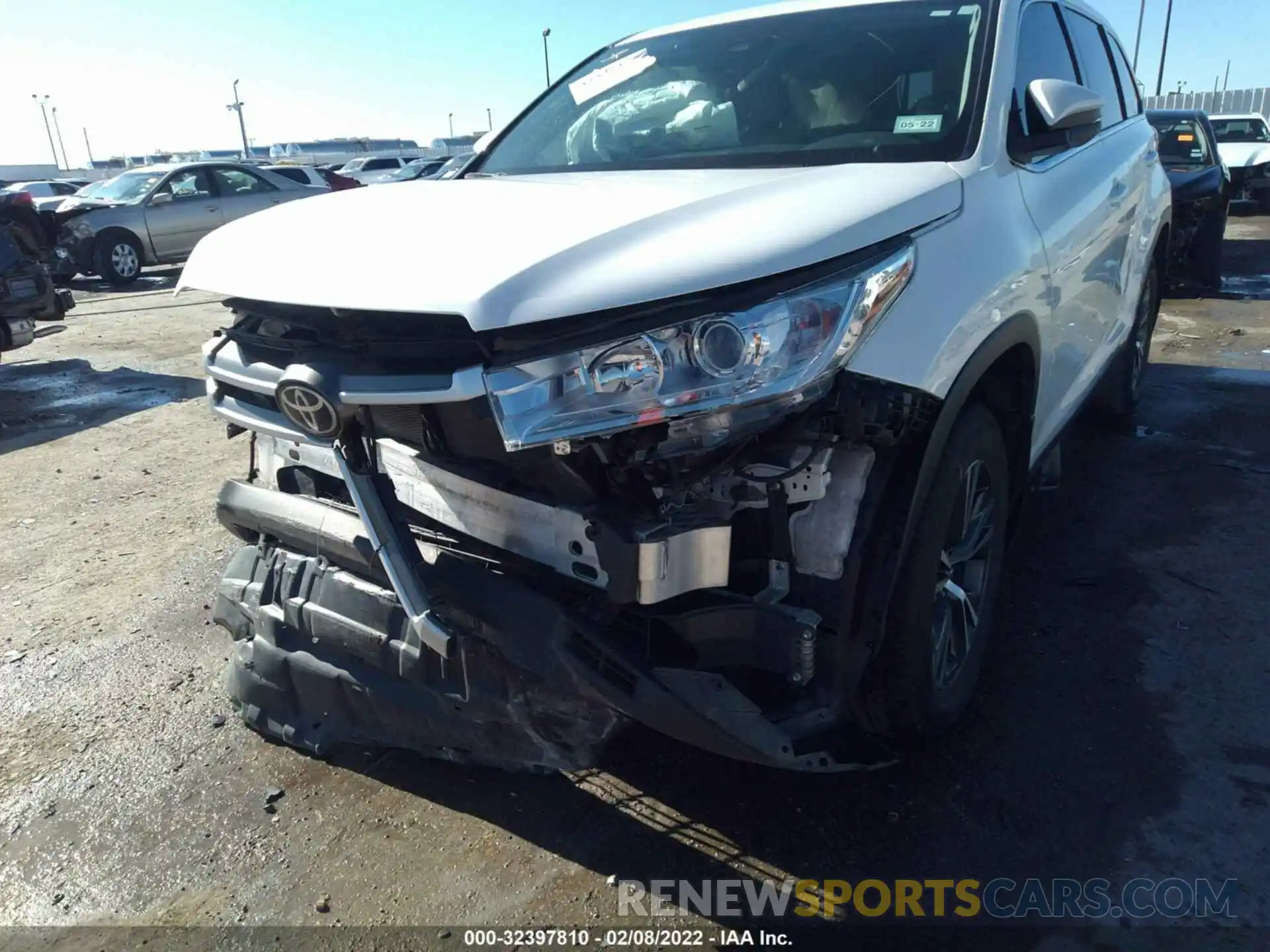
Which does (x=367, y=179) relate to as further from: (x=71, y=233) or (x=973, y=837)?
(x=973, y=837)

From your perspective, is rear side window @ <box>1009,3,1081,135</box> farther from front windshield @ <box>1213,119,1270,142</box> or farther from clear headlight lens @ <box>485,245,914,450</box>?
front windshield @ <box>1213,119,1270,142</box>

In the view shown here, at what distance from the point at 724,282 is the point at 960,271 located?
0.77m

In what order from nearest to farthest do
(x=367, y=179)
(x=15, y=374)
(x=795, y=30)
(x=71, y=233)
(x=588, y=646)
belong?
(x=588, y=646), (x=795, y=30), (x=15, y=374), (x=71, y=233), (x=367, y=179)

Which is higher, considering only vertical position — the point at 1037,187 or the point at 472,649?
the point at 1037,187

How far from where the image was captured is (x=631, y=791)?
266 cm

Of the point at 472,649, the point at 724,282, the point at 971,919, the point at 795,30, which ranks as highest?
the point at 795,30

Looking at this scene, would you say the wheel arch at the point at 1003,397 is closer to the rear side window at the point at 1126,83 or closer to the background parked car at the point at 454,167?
the background parked car at the point at 454,167

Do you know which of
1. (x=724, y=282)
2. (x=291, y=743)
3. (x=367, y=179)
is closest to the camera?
(x=724, y=282)

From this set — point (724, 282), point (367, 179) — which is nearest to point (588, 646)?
point (724, 282)

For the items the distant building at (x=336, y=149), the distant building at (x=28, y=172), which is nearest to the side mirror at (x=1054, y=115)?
the distant building at (x=336, y=149)

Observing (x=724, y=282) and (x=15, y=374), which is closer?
(x=724, y=282)

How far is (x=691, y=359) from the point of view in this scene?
1898mm

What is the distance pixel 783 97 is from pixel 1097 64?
2275mm

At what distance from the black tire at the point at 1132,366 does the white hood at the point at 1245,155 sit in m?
13.5
